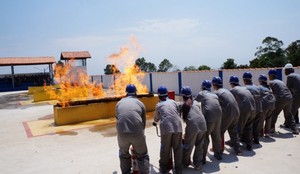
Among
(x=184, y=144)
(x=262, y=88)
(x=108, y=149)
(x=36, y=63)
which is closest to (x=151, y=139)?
(x=108, y=149)

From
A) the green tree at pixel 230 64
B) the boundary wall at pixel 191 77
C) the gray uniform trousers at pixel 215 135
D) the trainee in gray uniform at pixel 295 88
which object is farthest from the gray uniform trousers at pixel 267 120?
the green tree at pixel 230 64

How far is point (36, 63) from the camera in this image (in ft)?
134

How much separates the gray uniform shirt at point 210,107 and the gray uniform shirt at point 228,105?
331 mm

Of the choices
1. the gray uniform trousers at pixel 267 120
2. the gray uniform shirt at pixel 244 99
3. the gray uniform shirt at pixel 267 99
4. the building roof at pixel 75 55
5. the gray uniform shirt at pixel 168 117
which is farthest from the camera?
the building roof at pixel 75 55

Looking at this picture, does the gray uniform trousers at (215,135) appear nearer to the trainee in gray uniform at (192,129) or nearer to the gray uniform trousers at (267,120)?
A: the trainee in gray uniform at (192,129)

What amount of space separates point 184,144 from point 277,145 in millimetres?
3007

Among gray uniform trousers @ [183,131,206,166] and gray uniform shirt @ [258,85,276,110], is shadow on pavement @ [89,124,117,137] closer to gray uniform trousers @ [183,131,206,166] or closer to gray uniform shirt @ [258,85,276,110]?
gray uniform trousers @ [183,131,206,166]

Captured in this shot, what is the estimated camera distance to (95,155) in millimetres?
6816

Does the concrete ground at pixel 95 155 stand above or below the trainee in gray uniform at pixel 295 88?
below

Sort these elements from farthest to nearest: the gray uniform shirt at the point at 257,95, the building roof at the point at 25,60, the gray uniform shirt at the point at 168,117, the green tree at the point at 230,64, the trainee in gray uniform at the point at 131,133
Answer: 1. the building roof at the point at 25,60
2. the green tree at the point at 230,64
3. the gray uniform shirt at the point at 257,95
4. the gray uniform shirt at the point at 168,117
5. the trainee in gray uniform at the point at 131,133

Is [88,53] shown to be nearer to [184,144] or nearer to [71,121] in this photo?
[71,121]

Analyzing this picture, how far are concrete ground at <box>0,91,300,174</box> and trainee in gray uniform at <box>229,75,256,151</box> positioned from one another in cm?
43

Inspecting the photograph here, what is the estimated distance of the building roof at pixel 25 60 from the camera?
39.4 meters

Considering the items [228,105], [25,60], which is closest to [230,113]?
[228,105]
